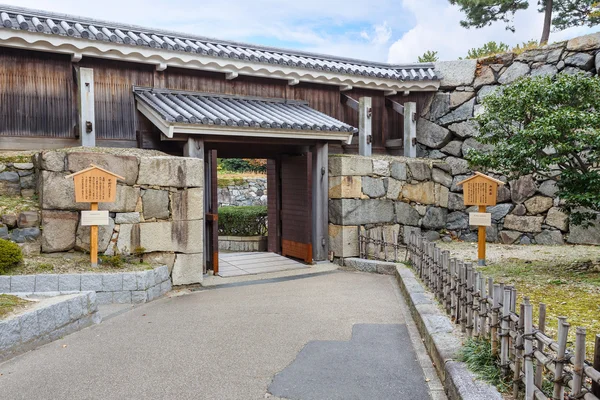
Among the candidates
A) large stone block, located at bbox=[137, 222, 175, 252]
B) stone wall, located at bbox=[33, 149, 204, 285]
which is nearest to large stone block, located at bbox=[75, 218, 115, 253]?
stone wall, located at bbox=[33, 149, 204, 285]

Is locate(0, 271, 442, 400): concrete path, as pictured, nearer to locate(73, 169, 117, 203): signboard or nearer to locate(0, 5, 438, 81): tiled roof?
locate(73, 169, 117, 203): signboard

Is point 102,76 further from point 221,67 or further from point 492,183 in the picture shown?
point 492,183

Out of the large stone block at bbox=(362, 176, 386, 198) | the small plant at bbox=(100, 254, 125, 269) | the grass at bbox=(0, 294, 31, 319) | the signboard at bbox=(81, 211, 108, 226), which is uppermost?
the large stone block at bbox=(362, 176, 386, 198)

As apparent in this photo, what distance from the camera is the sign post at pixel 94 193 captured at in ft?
24.2

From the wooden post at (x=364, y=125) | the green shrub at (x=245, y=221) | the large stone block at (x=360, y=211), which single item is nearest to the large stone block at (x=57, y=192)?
the large stone block at (x=360, y=211)

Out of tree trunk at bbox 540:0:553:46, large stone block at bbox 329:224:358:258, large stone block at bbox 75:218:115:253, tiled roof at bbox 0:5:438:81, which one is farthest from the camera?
tree trunk at bbox 540:0:553:46

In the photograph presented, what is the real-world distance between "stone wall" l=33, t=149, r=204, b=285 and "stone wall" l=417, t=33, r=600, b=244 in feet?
24.7

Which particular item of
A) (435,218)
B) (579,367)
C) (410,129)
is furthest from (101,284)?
(410,129)

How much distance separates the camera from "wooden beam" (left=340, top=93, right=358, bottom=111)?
490 inches

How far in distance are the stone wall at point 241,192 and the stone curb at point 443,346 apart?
44.8ft

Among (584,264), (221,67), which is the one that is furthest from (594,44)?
(221,67)

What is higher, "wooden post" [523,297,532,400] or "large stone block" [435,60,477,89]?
"large stone block" [435,60,477,89]

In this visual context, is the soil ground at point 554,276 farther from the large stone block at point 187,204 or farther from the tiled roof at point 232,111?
the large stone block at point 187,204

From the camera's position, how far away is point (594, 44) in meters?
11.2
